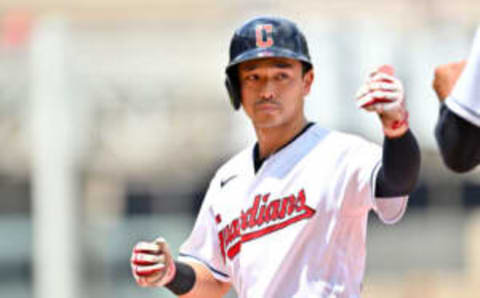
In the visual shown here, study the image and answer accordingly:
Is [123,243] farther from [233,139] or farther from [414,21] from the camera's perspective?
[414,21]

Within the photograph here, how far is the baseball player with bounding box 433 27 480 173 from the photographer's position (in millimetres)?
3365

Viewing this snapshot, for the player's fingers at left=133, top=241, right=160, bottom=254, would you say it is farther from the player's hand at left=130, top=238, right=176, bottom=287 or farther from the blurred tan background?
the blurred tan background

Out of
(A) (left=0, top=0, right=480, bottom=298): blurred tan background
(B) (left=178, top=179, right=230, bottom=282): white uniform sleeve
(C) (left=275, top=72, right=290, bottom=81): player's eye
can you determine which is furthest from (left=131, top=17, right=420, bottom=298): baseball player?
(A) (left=0, top=0, right=480, bottom=298): blurred tan background

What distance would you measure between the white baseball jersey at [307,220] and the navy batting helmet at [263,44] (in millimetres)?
298

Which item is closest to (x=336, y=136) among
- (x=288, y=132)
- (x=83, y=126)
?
(x=288, y=132)

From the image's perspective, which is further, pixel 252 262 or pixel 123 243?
pixel 123 243

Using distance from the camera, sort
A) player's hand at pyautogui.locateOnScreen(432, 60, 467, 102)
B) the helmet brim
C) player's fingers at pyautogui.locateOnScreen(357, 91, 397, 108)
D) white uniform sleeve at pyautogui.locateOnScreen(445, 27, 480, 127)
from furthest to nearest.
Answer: the helmet brim < player's fingers at pyautogui.locateOnScreen(357, 91, 397, 108) < player's hand at pyautogui.locateOnScreen(432, 60, 467, 102) < white uniform sleeve at pyautogui.locateOnScreen(445, 27, 480, 127)

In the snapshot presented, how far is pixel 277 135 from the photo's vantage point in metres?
4.71

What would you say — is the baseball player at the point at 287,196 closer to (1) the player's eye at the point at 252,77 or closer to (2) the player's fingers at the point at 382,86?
(1) the player's eye at the point at 252,77

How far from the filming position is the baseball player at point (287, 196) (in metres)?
4.45

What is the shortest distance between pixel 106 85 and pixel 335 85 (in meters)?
3.76

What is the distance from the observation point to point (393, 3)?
72.6 ft

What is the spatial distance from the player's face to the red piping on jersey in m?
0.28

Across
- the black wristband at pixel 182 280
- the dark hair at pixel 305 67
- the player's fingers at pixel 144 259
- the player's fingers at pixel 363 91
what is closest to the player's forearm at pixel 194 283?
the black wristband at pixel 182 280
